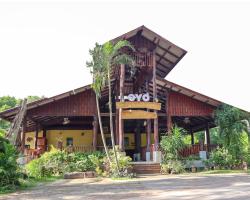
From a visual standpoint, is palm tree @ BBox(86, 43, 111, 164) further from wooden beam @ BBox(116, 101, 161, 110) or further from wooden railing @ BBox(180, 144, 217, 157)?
wooden railing @ BBox(180, 144, 217, 157)

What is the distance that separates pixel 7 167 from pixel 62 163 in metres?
8.49

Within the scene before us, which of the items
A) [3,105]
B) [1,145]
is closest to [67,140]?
[1,145]

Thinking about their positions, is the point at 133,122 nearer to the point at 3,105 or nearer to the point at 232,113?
the point at 232,113

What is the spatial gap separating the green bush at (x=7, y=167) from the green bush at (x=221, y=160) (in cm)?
1333

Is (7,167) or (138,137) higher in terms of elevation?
(138,137)

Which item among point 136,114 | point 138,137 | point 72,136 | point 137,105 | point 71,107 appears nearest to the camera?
point 137,105

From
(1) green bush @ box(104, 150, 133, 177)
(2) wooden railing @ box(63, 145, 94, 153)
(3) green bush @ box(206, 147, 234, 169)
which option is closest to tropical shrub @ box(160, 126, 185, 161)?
(3) green bush @ box(206, 147, 234, 169)

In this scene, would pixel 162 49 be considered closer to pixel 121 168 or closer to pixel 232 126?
pixel 232 126

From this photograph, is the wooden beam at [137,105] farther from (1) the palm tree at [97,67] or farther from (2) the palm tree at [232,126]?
(2) the palm tree at [232,126]

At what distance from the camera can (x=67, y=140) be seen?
31453mm

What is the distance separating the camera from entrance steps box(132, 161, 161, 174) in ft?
70.9

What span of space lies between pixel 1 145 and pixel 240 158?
50.3ft

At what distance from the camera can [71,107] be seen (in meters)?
25.0

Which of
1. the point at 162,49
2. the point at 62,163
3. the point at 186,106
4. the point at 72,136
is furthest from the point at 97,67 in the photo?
the point at 72,136
